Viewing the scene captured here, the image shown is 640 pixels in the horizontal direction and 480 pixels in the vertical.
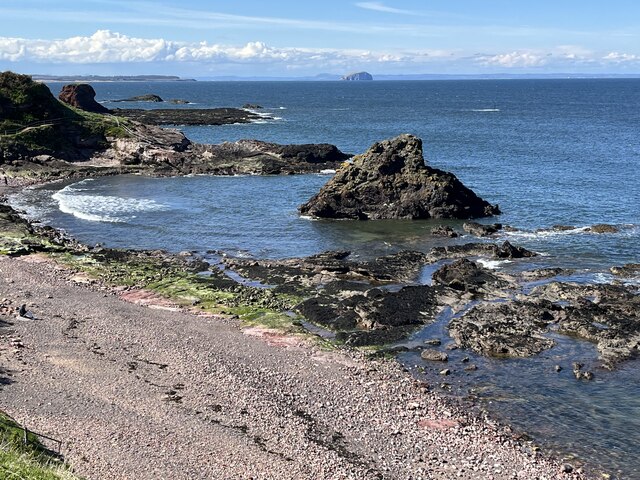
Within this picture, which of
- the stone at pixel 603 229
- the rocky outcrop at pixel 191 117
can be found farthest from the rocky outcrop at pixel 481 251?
the rocky outcrop at pixel 191 117

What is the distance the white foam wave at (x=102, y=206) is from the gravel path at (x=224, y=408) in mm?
29952

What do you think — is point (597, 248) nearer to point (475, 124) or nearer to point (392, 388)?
point (392, 388)

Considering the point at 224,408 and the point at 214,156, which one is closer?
the point at 224,408

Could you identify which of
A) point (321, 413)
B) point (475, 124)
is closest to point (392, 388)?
point (321, 413)

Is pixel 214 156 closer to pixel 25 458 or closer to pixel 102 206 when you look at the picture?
pixel 102 206

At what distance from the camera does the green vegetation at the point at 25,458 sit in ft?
49.9

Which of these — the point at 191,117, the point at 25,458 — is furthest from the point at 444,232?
the point at 191,117

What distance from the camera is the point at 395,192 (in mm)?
69625

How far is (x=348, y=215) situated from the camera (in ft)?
222

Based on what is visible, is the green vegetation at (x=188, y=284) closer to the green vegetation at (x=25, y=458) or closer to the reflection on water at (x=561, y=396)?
the reflection on water at (x=561, y=396)

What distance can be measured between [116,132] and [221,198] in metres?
34.9

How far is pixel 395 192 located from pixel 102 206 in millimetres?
33041

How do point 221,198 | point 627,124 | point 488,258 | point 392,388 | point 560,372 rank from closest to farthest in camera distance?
1. point 392,388
2. point 560,372
3. point 488,258
4. point 221,198
5. point 627,124

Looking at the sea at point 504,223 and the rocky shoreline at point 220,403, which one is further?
the sea at point 504,223
